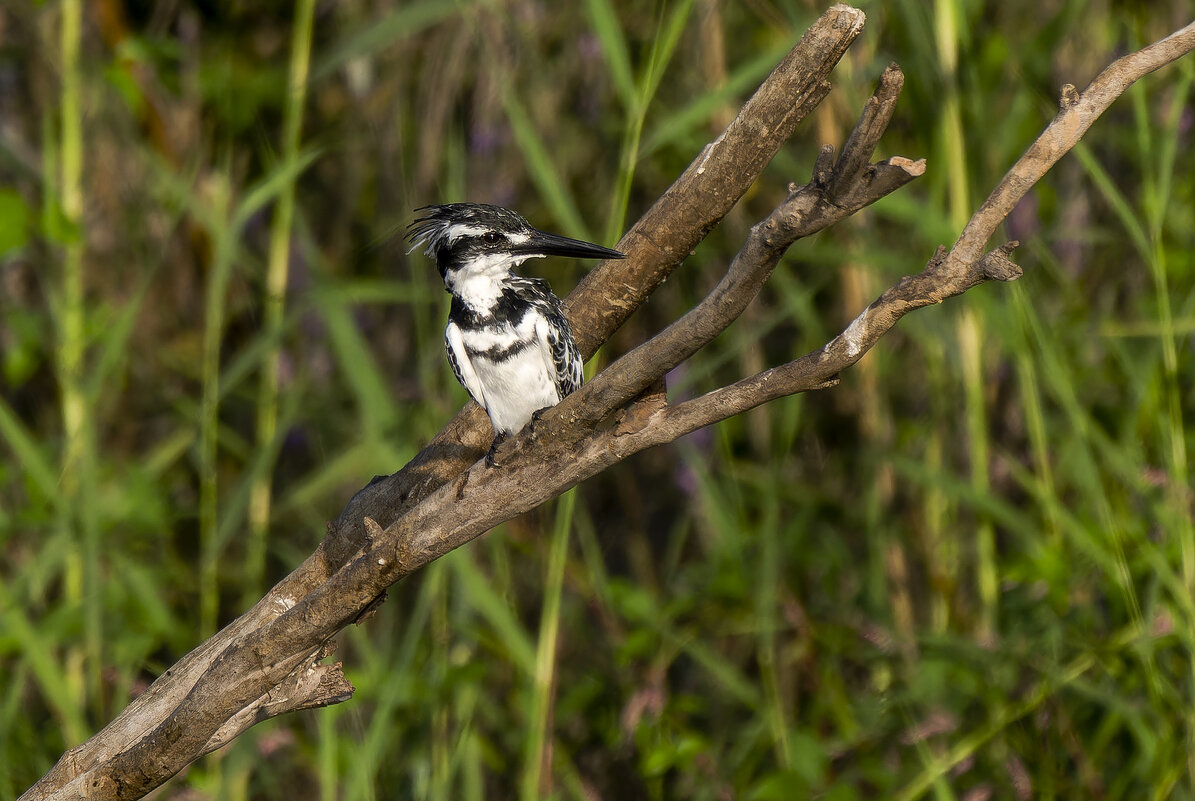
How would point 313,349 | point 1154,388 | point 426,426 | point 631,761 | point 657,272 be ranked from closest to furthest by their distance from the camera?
point 657,272 → point 1154,388 → point 426,426 → point 631,761 → point 313,349

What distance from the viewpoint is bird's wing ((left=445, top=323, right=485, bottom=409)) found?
1.79 metres

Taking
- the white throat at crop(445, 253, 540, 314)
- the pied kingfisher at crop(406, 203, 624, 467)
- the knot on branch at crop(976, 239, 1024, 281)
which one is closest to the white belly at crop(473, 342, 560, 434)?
the pied kingfisher at crop(406, 203, 624, 467)

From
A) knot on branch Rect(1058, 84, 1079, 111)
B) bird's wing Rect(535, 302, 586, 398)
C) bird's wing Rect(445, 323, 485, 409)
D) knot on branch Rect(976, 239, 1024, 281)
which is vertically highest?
bird's wing Rect(445, 323, 485, 409)

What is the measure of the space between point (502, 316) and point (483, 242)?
12 cm

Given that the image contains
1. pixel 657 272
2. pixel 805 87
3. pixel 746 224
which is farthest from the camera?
pixel 746 224

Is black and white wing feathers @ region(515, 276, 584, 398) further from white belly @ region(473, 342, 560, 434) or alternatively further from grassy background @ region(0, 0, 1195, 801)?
grassy background @ region(0, 0, 1195, 801)

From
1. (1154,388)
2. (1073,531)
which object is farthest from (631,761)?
(1154,388)

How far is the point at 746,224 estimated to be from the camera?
106 inches

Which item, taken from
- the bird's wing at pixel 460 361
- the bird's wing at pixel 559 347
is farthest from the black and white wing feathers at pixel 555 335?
the bird's wing at pixel 460 361

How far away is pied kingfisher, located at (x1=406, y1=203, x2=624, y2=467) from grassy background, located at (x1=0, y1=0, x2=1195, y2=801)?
84mm

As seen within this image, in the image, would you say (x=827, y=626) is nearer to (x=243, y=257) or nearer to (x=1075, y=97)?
(x=243, y=257)

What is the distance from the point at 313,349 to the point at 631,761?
138 centimetres

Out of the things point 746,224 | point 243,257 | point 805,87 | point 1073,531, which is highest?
point 243,257

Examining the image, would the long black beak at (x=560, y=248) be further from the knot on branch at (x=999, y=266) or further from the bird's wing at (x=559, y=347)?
the knot on branch at (x=999, y=266)
